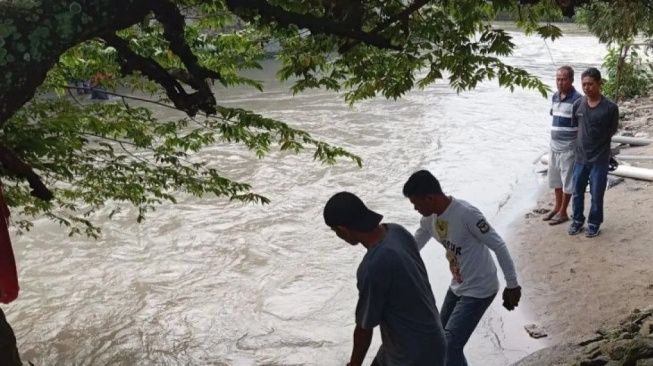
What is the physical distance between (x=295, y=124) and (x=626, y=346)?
18.7 m

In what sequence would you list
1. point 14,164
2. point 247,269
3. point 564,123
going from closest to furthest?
point 14,164, point 564,123, point 247,269

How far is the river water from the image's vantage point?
7718 mm

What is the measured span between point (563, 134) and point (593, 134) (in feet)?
2.37

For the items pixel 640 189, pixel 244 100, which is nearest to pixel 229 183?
pixel 640 189

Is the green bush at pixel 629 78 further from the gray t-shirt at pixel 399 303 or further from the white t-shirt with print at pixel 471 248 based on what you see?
the gray t-shirt at pixel 399 303

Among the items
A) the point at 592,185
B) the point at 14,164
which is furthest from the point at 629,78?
the point at 14,164

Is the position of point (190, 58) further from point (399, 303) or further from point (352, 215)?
point (399, 303)

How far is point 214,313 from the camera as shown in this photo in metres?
8.75

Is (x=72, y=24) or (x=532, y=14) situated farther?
(x=532, y=14)

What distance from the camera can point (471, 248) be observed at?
4324mm

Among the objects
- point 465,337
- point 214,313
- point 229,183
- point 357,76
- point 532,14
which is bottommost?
point 214,313

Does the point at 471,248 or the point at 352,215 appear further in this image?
the point at 471,248

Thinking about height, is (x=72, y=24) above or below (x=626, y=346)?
above

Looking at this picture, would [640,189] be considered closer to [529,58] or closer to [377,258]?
[377,258]
